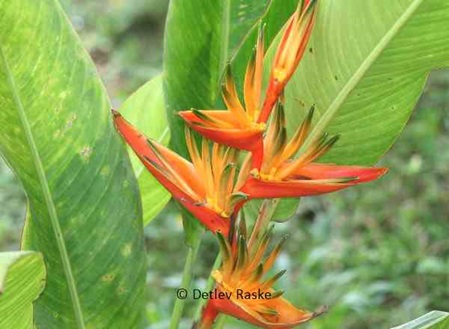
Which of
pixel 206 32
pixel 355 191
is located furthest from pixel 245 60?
pixel 355 191

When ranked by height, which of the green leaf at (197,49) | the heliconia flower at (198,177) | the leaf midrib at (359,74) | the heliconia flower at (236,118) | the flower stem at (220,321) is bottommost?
the flower stem at (220,321)

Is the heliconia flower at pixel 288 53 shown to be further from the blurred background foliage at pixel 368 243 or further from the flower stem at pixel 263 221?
the blurred background foliage at pixel 368 243

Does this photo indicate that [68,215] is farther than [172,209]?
No

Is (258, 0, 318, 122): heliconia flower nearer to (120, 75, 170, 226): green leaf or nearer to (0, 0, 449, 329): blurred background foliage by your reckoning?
(120, 75, 170, 226): green leaf

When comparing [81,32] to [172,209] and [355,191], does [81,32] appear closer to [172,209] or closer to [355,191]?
[172,209]

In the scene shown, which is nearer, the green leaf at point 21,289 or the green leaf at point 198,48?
the green leaf at point 21,289

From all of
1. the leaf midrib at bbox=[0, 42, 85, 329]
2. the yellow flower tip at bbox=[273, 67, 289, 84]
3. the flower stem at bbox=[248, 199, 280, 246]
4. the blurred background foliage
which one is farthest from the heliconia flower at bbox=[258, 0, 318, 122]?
the blurred background foliage

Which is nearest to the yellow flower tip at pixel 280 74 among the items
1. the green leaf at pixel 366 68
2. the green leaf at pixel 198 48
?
the green leaf at pixel 366 68
